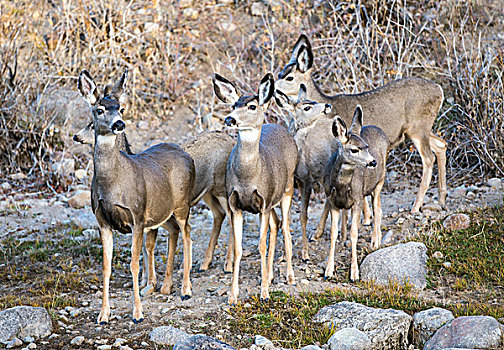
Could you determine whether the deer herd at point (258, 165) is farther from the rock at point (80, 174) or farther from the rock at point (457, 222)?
the rock at point (80, 174)

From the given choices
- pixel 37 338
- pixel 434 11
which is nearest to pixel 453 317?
pixel 37 338

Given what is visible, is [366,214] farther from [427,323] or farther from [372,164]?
[427,323]

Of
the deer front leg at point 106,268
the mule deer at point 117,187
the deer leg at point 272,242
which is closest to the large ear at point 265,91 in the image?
the mule deer at point 117,187

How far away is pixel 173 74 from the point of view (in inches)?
616

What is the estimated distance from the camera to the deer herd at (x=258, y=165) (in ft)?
23.9

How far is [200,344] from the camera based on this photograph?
19.6 feet

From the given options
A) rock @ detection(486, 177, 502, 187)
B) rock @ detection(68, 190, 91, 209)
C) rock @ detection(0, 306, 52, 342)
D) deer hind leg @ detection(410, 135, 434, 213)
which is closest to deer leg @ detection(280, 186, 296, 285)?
rock @ detection(0, 306, 52, 342)

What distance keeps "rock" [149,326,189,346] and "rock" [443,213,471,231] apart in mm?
4426

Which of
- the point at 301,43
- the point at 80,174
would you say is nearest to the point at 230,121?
the point at 301,43

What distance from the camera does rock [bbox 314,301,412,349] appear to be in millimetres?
6699

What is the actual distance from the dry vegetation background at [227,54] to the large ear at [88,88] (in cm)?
595

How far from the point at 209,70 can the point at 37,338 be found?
10455mm

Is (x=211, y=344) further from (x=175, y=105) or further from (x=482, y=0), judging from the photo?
(x=482, y=0)

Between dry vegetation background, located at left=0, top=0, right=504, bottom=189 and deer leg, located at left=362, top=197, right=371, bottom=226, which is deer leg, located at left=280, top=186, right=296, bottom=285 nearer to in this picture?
deer leg, located at left=362, top=197, right=371, bottom=226
